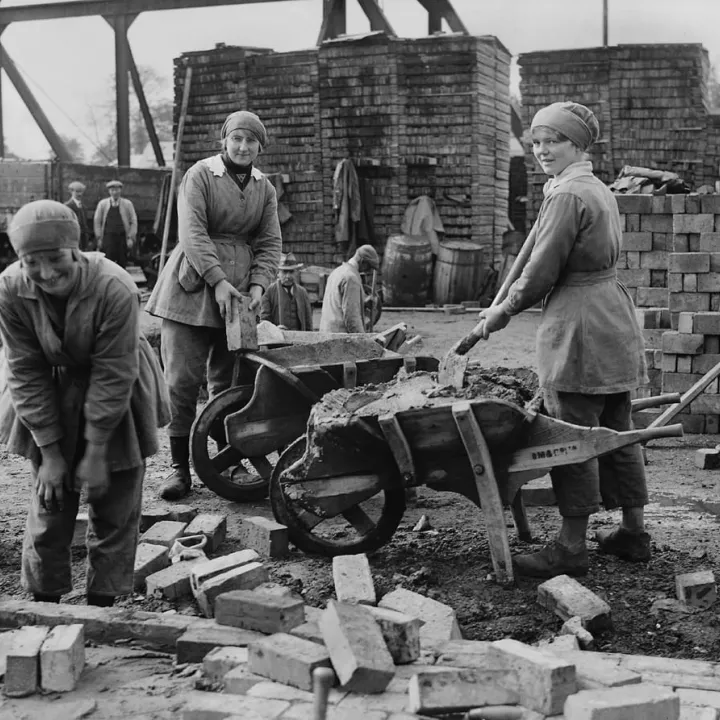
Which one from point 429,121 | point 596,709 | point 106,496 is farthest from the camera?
point 429,121

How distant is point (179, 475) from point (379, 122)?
14.4 meters

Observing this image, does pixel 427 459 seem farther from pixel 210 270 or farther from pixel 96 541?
pixel 210 270

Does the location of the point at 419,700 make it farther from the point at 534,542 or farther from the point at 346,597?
the point at 534,542

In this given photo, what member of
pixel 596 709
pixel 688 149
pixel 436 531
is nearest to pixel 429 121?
pixel 688 149

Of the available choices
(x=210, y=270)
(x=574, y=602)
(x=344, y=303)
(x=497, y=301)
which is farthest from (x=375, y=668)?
(x=344, y=303)

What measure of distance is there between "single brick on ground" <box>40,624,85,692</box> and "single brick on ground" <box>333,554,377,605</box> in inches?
43.3

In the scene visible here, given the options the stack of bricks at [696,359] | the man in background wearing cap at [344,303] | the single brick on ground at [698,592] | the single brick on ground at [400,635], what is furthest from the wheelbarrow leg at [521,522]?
the man in background wearing cap at [344,303]

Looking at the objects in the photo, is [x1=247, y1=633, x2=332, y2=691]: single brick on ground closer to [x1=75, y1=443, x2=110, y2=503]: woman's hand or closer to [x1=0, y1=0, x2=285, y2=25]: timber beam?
[x1=75, y1=443, x2=110, y2=503]: woman's hand

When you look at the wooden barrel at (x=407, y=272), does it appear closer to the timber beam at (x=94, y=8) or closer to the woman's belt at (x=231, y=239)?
the timber beam at (x=94, y=8)

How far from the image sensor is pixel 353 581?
4.41 meters

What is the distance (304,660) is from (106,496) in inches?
47.8

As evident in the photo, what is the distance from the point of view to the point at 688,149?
2078 cm

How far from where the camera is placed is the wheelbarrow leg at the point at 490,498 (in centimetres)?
462

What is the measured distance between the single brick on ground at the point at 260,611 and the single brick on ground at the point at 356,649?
0.19 meters
